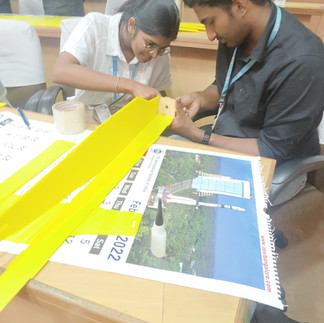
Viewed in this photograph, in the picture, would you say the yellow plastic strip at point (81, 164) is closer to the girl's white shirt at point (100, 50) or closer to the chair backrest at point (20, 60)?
the girl's white shirt at point (100, 50)

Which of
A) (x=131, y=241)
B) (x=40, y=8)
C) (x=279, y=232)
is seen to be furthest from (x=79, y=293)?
(x=40, y=8)

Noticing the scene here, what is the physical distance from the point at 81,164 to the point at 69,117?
224mm

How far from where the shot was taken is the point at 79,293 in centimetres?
42

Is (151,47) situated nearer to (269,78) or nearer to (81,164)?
(269,78)

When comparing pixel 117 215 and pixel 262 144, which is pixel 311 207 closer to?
pixel 262 144

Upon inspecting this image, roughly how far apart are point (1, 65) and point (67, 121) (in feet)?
2.70

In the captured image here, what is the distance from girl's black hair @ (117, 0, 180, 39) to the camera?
0.98 meters

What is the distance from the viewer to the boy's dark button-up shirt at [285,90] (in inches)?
32.4

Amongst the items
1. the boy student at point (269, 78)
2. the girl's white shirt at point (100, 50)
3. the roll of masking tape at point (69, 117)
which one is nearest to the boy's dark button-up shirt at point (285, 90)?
the boy student at point (269, 78)

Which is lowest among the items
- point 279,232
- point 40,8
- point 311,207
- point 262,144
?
point 279,232

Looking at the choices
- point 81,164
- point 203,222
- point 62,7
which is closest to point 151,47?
point 81,164

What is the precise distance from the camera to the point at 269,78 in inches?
35.6

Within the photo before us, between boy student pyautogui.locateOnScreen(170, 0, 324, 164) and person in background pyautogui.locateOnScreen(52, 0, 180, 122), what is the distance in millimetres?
160

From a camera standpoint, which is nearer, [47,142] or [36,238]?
[36,238]
